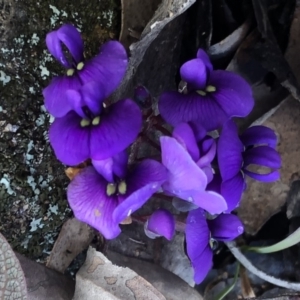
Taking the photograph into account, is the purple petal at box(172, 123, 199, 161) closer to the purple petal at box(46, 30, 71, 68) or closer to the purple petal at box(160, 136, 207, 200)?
the purple petal at box(160, 136, 207, 200)

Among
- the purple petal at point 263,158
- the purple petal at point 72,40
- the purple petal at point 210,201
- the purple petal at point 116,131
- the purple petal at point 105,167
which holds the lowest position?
the purple petal at point 263,158

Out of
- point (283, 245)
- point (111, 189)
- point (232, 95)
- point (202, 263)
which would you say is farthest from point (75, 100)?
point (283, 245)

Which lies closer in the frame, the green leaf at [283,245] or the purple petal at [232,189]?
the purple petal at [232,189]

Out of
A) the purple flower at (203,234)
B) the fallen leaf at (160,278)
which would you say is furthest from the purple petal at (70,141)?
the fallen leaf at (160,278)

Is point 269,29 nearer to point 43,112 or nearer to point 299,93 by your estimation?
point 299,93

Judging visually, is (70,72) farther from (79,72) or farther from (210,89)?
(210,89)

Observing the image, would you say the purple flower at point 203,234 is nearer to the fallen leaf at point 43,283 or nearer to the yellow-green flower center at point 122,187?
the yellow-green flower center at point 122,187

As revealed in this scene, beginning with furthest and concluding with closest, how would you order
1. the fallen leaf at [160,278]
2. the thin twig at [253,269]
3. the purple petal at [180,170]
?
the thin twig at [253,269]
the fallen leaf at [160,278]
the purple petal at [180,170]
